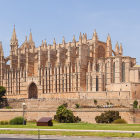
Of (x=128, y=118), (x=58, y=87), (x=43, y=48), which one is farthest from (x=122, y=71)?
(x=43, y=48)

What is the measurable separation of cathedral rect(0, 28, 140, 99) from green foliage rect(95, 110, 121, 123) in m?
12.1

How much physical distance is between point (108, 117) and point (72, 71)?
24.2 metres

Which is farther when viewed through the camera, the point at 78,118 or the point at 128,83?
the point at 128,83

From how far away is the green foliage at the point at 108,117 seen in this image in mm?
36531

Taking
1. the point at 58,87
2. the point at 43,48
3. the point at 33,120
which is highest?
the point at 43,48

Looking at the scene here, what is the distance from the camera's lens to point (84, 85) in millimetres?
58469

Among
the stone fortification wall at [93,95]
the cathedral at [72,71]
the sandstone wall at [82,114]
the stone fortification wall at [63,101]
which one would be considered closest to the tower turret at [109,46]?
the cathedral at [72,71]

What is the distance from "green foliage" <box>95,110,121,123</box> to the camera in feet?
120

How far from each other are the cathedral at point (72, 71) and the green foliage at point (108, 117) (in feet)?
39.7

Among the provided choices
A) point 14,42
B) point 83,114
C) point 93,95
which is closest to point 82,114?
point 83,114

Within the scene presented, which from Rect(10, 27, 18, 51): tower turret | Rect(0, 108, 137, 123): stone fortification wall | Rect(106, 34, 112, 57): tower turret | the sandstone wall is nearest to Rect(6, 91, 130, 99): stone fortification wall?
Rect(0, 108, 137, 123): stone fortification wall

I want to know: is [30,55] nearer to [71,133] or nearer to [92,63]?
[92,63]

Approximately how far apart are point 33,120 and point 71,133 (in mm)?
20920

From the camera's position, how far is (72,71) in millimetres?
59875
